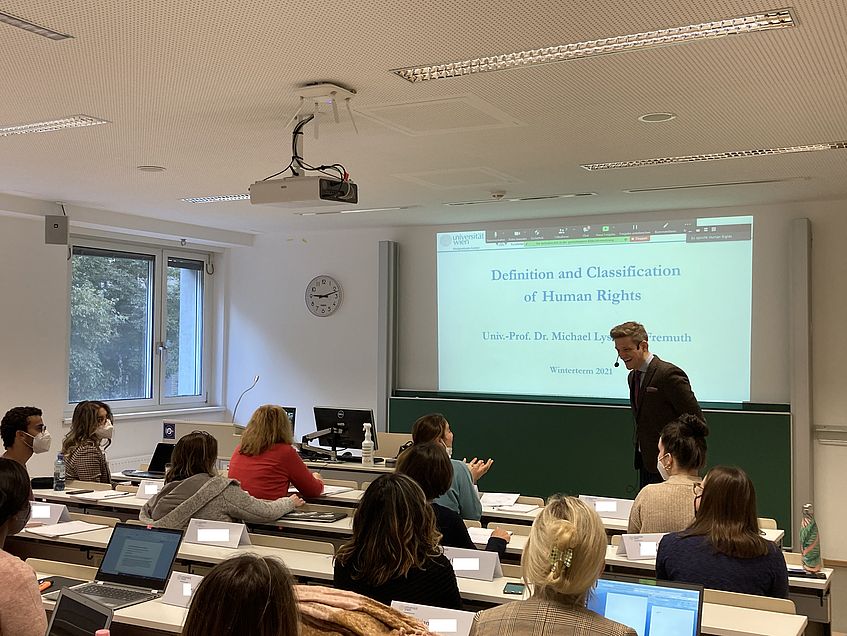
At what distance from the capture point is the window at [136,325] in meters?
9.34

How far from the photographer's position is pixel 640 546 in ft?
12.8

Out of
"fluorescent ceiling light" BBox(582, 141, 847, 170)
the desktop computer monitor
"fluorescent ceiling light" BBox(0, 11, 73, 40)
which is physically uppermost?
"fluorescent ceiling light" BBox(582, 141, 847, 170)

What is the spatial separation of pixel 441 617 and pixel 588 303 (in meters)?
6.11

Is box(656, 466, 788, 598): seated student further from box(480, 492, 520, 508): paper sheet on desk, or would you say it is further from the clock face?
the clock face

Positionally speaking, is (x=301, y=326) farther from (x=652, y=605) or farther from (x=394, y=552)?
(x=652, y=605)

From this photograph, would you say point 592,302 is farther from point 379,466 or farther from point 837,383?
point 379,466

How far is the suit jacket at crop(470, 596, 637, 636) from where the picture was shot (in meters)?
2.17

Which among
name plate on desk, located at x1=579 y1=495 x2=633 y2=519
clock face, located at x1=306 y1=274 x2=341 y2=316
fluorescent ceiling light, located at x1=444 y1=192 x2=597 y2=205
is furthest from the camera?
clock face, located at x1=306 y1=274 x2=341 y2=316

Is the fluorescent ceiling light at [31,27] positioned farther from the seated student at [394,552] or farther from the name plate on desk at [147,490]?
the name plate on desk at [147,490]

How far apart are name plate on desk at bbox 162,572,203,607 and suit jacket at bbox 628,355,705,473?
305cm

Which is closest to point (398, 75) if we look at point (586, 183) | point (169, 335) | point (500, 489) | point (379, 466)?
point (586, 183)

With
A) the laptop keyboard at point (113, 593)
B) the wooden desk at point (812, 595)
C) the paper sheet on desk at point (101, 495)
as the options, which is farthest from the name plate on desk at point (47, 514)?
the wooden desk at point (812, 595)

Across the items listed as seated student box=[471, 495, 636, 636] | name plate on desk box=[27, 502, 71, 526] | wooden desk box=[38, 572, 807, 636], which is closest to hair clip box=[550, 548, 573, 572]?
seated student box=[471, 495, 636, 636]

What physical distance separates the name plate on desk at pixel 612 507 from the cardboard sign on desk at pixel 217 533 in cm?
208
